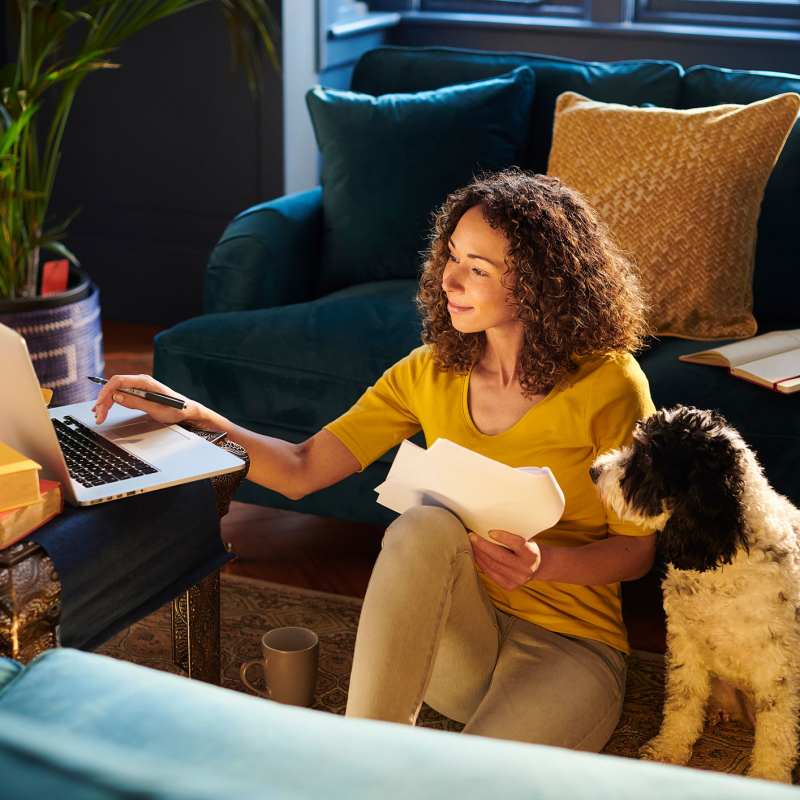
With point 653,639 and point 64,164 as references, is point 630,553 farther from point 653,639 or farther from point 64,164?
point 64,164

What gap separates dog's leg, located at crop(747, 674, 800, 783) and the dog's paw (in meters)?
0.13

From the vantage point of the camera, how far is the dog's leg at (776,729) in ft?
5.74

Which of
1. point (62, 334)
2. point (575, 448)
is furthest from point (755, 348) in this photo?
point (62, 334)

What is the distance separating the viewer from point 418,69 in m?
3.16

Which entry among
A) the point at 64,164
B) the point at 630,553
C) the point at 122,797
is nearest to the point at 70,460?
the point at 630,553

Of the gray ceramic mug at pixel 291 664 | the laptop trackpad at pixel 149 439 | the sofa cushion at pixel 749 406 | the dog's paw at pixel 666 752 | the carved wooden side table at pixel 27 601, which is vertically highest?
the laptop trackpad at pixel 149 439

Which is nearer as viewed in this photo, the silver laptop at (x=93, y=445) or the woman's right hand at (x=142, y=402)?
the silver laptop at (x=93, y=445)

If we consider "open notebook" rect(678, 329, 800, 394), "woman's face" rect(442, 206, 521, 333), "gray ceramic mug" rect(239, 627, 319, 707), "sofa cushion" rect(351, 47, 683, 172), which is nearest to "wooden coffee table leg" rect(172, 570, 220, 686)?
"gray ceramic mug" rect(239, 627, 319, 707)

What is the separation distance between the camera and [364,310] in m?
2.68

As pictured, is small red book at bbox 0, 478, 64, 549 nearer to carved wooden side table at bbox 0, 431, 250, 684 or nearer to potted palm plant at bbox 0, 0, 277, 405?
carved wooden side table at bbox 0, 431, 250, 684

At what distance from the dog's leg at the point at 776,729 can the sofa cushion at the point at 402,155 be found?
4.88 ft

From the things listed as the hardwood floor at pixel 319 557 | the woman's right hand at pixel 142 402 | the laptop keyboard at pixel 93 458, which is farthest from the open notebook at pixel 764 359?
the laptop keyboard at pixel 93 458

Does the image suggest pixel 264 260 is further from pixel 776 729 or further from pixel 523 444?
pixel 776 729

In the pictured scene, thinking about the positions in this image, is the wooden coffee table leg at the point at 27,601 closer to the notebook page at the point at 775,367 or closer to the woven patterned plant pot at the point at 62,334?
the notebook page at the point at 775,367
